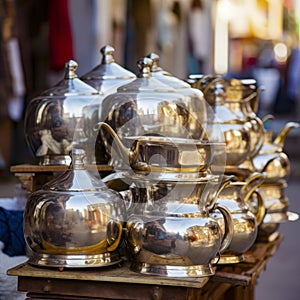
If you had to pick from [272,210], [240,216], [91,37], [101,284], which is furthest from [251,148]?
[91,37]

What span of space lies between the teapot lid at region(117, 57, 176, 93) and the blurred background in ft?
3.70

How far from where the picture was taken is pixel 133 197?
1.67 m

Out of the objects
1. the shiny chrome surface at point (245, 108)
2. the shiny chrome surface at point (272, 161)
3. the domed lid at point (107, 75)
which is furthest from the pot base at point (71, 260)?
the shiny chrome surface at point (272, 161)

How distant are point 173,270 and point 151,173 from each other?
0.66 ft

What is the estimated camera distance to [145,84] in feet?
6.29

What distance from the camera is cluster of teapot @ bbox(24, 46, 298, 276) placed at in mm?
1575

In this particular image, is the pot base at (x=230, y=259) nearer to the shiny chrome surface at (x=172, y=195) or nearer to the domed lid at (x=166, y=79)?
the shiny chrome surface at (x=172, y=195)

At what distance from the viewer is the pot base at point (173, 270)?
1.56 meters

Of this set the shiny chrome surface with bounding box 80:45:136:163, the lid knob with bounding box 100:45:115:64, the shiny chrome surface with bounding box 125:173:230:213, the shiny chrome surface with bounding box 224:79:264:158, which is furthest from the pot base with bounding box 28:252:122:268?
the shiny chrome surface with bounding box 224:79:264:158

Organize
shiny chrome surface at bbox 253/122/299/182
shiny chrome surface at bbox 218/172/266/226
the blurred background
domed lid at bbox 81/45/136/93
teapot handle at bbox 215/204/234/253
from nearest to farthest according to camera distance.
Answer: teapot handle at bbox 215/204/234/253 < shiny chrome surface at bbox 218/172/266/226 < domed lid at bbox 81/45/136/93 < shiny chrome surface at bbox 253/122/299/182 < the blurred background

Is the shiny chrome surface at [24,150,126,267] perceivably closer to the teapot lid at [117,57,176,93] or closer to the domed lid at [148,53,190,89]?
the teapot lid at [117,57,176,93]

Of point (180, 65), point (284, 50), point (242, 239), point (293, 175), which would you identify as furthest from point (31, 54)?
point (284, 50)

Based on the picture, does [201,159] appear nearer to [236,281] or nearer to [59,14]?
[236,281]

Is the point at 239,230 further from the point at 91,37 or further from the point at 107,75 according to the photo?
the point at 91,37
